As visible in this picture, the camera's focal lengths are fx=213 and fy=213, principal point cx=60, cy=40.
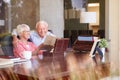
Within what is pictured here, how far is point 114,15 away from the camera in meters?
2.84

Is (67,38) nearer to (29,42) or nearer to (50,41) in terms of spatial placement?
(50,41)

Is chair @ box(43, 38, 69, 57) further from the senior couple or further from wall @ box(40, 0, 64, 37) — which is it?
wall @ box(40, 0, 64, 37)

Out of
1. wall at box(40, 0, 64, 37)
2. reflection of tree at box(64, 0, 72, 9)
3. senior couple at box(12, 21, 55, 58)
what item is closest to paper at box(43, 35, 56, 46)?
senior couple at box(12, 21, 55, 58)

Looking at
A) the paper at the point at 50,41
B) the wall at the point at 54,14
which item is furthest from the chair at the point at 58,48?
the wall at the point at 54,14

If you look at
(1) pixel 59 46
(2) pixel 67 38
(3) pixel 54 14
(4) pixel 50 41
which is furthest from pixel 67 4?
(1) pixel 59 46

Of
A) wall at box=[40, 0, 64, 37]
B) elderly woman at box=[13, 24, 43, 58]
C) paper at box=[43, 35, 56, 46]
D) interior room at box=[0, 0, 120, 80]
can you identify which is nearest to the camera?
interior room at box=[0, 0, 120, 80]

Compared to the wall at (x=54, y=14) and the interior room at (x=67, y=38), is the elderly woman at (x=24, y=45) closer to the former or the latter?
the interior room at (x=67, y=38)

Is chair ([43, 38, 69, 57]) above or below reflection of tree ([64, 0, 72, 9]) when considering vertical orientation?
below

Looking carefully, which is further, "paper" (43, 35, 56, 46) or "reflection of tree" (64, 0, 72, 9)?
"reflection of tree" (64, 0, 72, 9)

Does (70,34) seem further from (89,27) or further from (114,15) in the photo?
(114,15)

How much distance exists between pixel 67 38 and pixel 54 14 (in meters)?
2.13

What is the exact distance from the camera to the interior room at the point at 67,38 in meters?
1.26

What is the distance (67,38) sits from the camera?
2.31 meters

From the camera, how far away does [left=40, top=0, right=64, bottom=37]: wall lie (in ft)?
13.8
